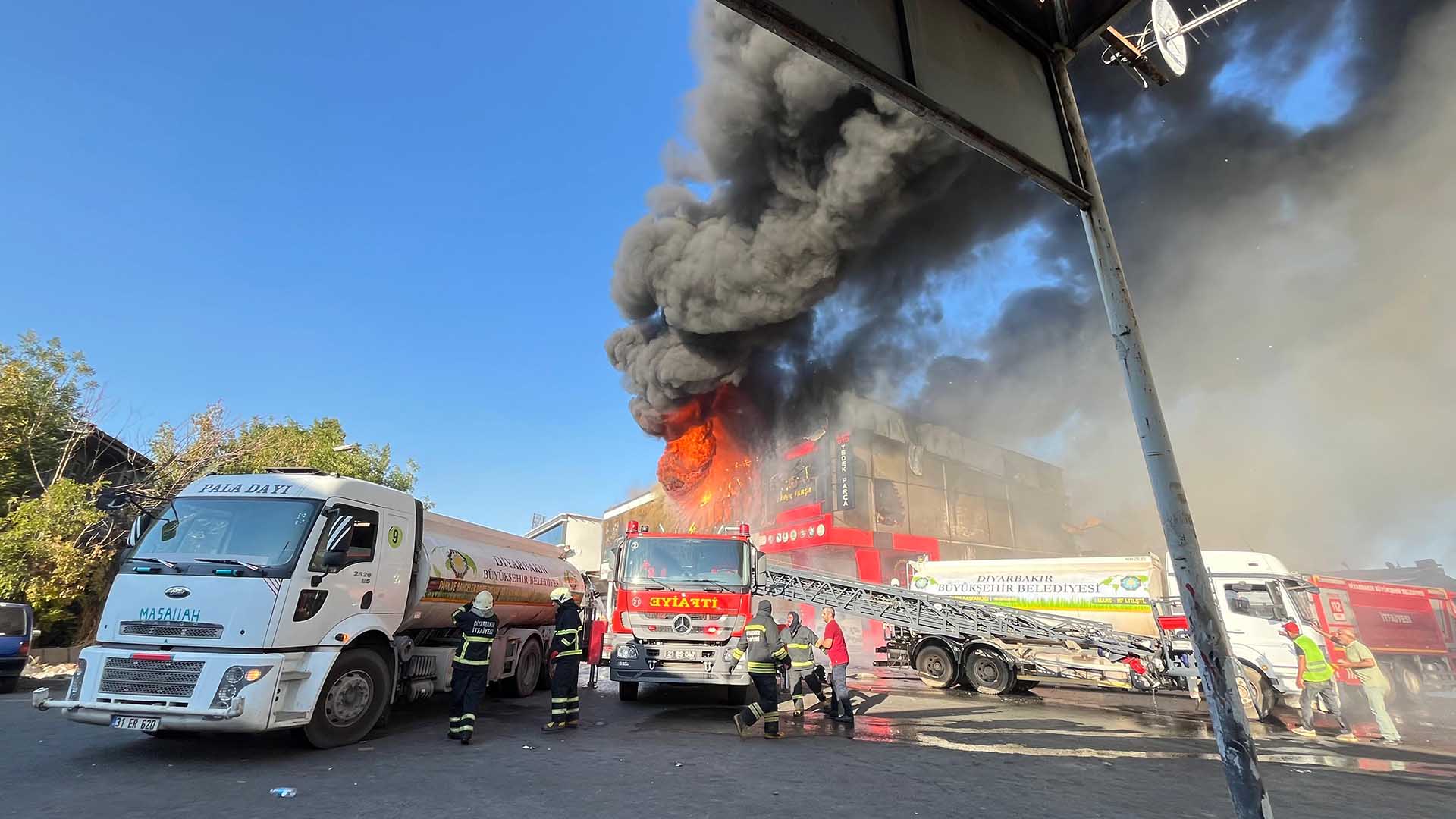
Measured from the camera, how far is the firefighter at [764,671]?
21.8 ft

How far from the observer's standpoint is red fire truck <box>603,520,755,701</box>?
25.0 ft

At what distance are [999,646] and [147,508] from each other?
11.8 metres

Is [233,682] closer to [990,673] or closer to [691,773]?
[691,773]

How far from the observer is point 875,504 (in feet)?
93.8

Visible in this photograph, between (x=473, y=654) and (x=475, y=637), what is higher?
(x=475, y=637)

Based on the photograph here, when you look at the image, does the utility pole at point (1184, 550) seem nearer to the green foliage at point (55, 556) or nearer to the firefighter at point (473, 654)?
the firefighter at point (473, 654)

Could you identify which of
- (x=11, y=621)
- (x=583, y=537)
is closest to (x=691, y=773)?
(x=11, y=621)

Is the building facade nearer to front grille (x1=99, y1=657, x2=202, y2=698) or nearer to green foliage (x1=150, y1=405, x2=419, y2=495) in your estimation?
green foliage (x1=150, y1=405, x2=419, y2=495)

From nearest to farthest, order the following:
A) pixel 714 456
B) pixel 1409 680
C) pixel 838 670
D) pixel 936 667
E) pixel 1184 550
A: pixel 1184 550, pixel 838 670, pixel 936 667, pixel 1409 680, pixel 714 456

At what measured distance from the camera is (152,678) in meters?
4.78

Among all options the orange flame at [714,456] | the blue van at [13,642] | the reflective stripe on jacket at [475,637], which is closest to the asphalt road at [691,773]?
the reflective stripe on jacket at [475,637]

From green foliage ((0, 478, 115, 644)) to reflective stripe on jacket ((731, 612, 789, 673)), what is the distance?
11620mm

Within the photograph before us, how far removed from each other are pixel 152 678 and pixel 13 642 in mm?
7792

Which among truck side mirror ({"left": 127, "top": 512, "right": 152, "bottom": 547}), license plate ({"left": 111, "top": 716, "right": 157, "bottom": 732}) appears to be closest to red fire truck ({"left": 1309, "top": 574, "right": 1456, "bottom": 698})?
license plate ({"left": 111, "top": 716, "right": 157, "bottom": 732})
